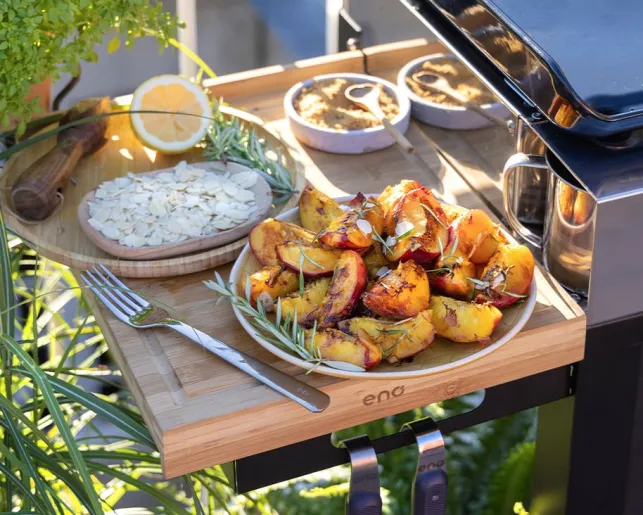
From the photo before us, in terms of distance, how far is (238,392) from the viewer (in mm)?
1029

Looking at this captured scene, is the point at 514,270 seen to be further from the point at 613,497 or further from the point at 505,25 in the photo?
the point at 613,497


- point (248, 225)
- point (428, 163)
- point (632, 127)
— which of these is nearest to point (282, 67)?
point (428, 163)

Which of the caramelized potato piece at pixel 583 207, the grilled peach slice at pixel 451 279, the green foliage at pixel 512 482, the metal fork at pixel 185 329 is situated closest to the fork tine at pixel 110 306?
the metal fork at pixel 185 329

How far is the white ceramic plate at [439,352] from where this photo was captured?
102cm

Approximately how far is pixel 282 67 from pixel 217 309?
0.64m

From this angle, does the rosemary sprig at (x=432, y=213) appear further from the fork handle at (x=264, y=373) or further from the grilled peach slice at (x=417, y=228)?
the fork handle at (x=264, y=373)

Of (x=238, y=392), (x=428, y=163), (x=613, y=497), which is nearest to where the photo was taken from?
(x=238, y=392)

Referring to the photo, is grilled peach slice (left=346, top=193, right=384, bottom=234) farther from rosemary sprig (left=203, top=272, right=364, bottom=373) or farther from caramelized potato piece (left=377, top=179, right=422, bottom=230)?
rosemary sprig (left=203, top=272, right=364, bottom=373)

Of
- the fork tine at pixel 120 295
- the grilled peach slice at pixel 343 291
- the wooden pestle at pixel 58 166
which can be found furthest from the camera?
the wooden pestle at pixel 58 166

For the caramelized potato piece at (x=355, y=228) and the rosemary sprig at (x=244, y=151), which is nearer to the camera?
the caramelized potato piece at (x=355, y=228)

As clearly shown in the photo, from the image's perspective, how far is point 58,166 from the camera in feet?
4.43

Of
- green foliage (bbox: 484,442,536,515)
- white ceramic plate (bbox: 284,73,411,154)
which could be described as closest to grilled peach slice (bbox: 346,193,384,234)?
white ceramic plate (bbox: 284,73,411,154)

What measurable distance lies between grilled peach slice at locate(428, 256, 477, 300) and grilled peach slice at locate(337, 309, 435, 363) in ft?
0.23

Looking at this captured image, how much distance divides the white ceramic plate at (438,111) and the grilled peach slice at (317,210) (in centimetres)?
30
